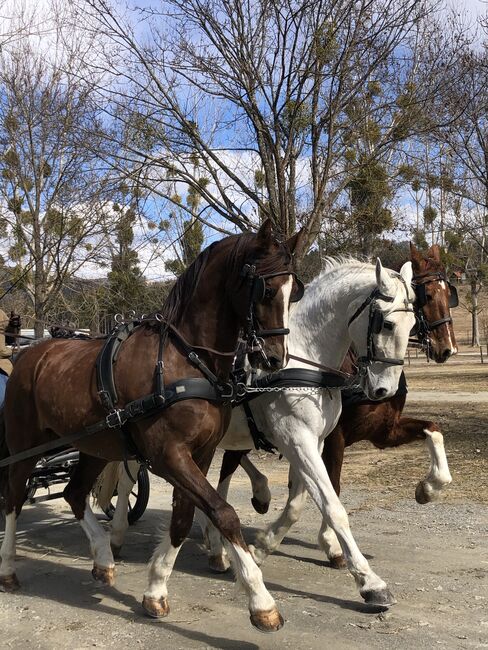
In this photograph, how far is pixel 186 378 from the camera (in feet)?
14.2

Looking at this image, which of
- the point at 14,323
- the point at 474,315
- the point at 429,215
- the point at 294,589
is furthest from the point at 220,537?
the point at 474,315

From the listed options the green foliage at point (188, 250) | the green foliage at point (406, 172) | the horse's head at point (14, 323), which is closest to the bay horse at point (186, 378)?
the horse's head at point (14, 323)

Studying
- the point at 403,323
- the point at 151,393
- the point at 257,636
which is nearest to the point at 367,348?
the point at 403,323

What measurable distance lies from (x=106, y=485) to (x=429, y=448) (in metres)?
3.13

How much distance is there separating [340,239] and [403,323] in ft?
23.6

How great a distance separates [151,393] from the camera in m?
4.37

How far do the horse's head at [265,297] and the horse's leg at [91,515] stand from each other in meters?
1.96

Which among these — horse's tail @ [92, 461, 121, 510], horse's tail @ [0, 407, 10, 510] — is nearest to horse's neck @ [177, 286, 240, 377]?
horse's tail @ [0, 407, 10, 510]

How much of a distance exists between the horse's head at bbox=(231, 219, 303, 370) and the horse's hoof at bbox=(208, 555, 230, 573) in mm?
2232

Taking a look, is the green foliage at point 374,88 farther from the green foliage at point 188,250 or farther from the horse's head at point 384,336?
the green foliage at point 188,250

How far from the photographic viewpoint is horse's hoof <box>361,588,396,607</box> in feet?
14.2

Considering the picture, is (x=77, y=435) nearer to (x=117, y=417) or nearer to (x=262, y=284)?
(x=117, y=417)

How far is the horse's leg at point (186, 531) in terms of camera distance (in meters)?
3.76

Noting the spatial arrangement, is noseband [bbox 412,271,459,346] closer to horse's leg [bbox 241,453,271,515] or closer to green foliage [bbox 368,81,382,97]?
horse's leg [bbox 241,453,271,515]
